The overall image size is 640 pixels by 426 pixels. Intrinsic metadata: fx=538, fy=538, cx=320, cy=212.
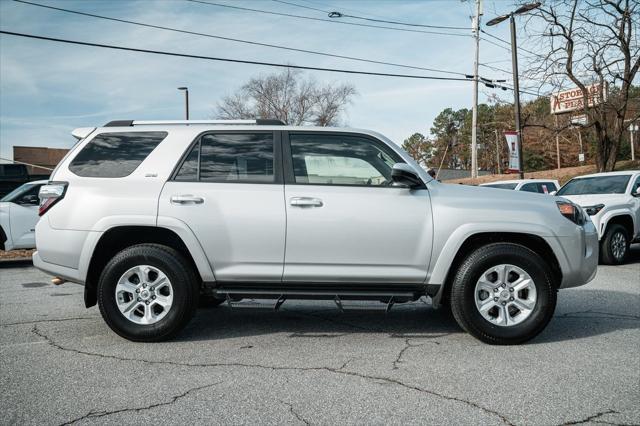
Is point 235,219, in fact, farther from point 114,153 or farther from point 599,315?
point 599,315

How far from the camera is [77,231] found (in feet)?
15.3

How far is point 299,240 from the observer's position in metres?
4.58

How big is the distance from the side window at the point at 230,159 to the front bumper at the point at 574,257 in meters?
2.59

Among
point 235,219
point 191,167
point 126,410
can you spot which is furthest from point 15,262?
point 126,410

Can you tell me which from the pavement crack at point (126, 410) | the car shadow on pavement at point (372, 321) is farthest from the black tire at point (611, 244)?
the pavement crack at point (126, 410)

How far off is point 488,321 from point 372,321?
1.26 metres

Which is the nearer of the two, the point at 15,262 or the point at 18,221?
the point at 18,221

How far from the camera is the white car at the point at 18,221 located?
34.2 ft

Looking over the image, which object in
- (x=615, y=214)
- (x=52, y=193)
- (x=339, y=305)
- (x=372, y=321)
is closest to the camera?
(x=339, y=305)

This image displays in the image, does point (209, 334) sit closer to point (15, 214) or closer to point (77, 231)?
point (77, 231)

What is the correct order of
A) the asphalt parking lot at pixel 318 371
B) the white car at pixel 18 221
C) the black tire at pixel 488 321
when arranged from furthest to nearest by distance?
the white car at pixel 18 221 → the black tire at pixel 488 321 → the asphalt parking lot at pixel 318 371

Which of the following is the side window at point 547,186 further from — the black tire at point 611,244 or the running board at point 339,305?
the running board at point 339,305

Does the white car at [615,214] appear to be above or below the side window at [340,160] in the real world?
below

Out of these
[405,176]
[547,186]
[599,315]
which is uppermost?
[405,176]
